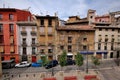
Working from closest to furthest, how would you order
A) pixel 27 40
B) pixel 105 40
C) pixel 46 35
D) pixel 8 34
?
pixel 8 34
pixel 27 40
pixel 46 35
pixel 105 40

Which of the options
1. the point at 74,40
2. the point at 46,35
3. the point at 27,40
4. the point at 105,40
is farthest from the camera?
the point at 105,40

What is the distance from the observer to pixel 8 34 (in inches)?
1631

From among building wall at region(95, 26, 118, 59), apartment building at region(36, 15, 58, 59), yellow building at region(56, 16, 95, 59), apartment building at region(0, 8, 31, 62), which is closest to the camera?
apartment building at region(0, 8, 31, 62)

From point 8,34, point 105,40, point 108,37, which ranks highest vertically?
point 8,34

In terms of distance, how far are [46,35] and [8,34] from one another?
1150cm

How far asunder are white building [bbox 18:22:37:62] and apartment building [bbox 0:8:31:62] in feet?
4.92

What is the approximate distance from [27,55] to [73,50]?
1477 centimetres

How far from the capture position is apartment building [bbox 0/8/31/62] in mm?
41156

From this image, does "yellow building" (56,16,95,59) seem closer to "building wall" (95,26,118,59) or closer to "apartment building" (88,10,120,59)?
"building wall" (95,26,118,59)

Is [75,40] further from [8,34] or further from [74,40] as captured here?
[8,34]

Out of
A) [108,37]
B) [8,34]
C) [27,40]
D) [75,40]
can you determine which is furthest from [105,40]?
[8,34]

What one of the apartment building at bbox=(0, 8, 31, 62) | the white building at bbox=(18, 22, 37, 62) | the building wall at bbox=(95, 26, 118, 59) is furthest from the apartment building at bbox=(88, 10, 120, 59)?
the apartment building at bbox=(0, 8, 31, 62)

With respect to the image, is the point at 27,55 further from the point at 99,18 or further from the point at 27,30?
the point at 99,18

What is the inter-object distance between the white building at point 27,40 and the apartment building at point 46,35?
1549 millimetres
